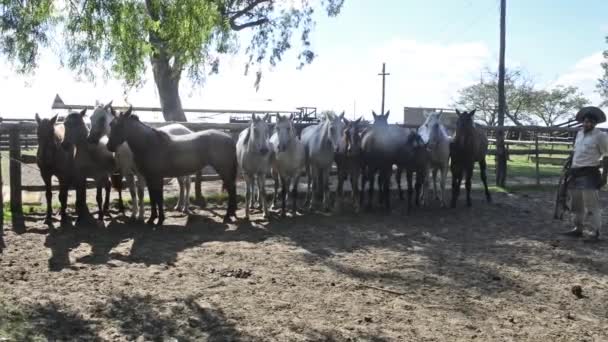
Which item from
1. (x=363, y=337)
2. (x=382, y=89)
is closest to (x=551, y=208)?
(x=363, y=337)

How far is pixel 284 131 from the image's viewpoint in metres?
9.17

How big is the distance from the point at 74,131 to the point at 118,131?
2.08ft

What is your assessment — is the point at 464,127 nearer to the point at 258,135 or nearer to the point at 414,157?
the point at 414,157

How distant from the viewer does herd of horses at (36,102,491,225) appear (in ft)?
27.6

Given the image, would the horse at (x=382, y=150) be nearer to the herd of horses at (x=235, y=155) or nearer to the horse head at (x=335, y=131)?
the herd of horses at (x=235, y=155)

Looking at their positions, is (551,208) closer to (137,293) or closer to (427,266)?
(427,266)

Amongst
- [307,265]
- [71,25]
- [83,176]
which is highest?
[71,25]

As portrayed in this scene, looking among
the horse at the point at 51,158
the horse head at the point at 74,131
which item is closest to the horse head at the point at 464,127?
the horse head at the point at 74,131

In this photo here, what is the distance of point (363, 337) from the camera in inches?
159

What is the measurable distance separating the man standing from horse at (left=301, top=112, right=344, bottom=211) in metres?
3.88

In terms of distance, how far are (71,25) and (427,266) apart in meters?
4.88

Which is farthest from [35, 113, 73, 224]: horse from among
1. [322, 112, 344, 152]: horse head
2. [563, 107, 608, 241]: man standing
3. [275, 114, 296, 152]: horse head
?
[563, 107, 608, 241]: man standing

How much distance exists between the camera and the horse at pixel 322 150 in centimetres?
980

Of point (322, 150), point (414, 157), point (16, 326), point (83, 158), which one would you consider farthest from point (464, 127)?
point (16, 326)
